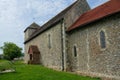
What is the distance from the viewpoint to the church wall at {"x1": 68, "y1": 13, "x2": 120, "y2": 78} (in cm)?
1355

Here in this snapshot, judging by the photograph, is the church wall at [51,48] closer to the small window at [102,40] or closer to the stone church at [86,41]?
the stone church at [86,41]

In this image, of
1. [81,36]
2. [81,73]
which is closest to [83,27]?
[81,36]

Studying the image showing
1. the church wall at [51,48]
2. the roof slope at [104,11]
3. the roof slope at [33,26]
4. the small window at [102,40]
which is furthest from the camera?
the roof slope at [33,26]

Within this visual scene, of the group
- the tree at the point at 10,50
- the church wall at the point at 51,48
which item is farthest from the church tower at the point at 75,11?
the tree at the point at 10,50

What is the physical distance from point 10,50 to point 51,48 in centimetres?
2503

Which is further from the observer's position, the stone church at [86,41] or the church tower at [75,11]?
the church tower at [75,11]

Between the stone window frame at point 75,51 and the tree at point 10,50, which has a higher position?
the tree at point 10,50

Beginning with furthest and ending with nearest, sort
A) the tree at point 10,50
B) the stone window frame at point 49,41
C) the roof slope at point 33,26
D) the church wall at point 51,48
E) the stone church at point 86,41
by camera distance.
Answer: the tree at point 10,50, the roof slope at point 33,26, the stone window frame at point 49,41, the church wall at point 51,48, the stone church at point 86,41

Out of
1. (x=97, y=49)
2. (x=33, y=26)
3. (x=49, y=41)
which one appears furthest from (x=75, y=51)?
(x=33, y=26)

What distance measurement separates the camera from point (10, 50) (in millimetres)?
45656

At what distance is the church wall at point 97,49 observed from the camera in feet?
44.5

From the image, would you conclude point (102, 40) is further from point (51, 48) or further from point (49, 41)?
point (49, 41)

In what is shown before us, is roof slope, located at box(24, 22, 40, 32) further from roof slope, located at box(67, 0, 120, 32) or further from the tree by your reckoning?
roof slope, located at box(67, 0, 120, 32)

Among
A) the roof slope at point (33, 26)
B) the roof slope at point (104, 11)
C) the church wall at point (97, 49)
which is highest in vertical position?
the roof slope at point (33, 26)
